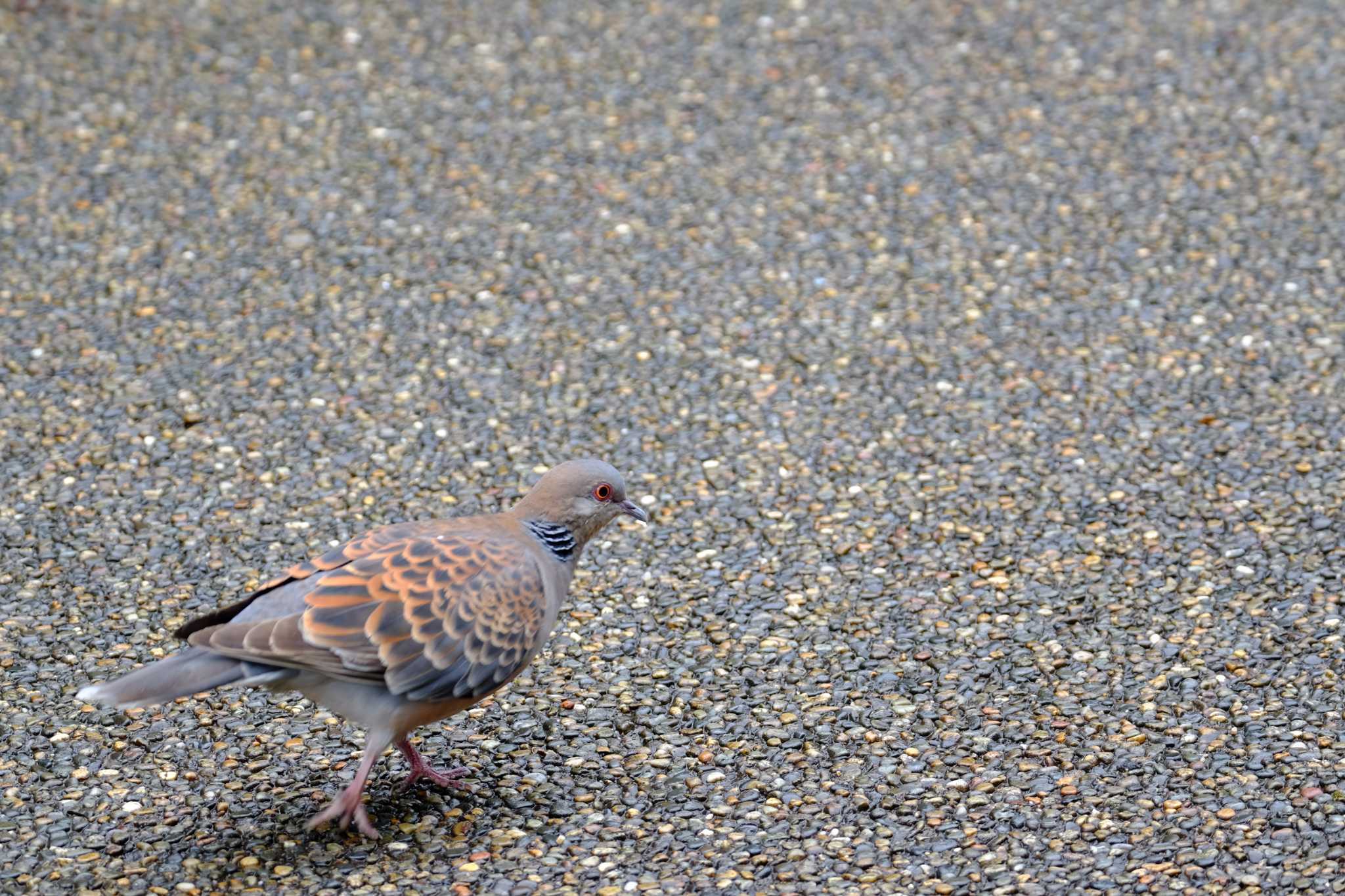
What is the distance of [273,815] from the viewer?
4.01 metres

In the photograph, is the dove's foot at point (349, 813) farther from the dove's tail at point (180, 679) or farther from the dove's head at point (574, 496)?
the dove's head at point (574, 496)

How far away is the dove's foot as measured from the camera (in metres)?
3.87

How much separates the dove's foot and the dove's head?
2.68 ft

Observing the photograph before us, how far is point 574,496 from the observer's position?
4.22 meters

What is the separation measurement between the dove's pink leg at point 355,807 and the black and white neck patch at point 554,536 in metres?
0.66

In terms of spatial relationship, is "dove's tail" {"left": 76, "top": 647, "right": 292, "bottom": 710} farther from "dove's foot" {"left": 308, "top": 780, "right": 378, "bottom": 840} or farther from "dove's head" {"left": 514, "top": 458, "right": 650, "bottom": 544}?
"dove's head" {"left": 514, "top": 458, "right": 650, "bottom": 544}

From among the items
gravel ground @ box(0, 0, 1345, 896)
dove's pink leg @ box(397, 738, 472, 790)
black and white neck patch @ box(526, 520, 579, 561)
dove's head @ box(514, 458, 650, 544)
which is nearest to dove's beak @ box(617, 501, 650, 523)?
dove's head @ box(514, 458, 650, 544)

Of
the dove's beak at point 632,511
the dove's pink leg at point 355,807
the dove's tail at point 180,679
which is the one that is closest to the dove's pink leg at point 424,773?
the dove's pink leg at point 355,807

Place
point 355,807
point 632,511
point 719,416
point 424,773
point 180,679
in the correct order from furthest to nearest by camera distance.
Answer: point 719,416, point 632,511, point 424,773, point 355,807, point 180,679

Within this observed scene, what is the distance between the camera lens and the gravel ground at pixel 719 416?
160 inches

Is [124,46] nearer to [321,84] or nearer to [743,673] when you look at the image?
[321,84]

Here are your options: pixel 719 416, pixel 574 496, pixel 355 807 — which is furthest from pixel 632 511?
pixel 719 416

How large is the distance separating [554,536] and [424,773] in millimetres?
683

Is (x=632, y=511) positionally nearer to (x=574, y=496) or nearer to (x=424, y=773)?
(x=574, y=496)
